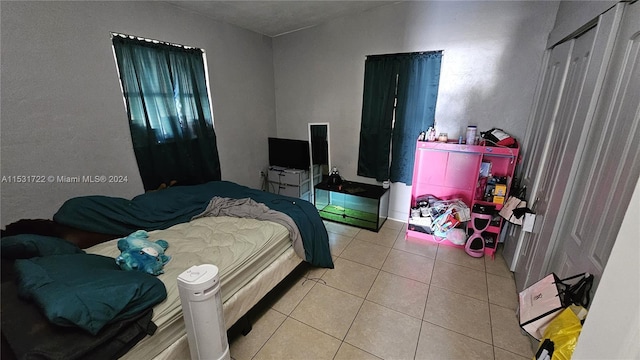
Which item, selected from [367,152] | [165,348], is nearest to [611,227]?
[165,348]

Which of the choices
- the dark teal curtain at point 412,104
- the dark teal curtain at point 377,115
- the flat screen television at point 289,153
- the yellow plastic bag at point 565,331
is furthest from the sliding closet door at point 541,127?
the flat screen television at point 289,153

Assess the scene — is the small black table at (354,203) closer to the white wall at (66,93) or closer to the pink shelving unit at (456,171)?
the pink shelving unit at (456,171)

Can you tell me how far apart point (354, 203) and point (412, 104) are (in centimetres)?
147

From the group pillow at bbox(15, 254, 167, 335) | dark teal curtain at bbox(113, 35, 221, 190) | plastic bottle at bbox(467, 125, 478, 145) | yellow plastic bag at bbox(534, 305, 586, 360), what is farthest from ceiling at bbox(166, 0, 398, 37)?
yellow plastic bag at bbox(534, 305, 586, 360)

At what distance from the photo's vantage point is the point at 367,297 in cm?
210

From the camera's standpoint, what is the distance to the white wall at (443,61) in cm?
243

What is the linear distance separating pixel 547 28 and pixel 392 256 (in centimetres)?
260

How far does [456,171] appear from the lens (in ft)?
9.15

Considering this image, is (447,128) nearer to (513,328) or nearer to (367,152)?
(367,152)

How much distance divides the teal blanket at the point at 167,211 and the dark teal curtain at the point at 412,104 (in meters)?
1.45

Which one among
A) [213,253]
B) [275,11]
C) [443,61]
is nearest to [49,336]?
[213,253]

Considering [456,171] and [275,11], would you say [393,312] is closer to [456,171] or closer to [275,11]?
[456,171]

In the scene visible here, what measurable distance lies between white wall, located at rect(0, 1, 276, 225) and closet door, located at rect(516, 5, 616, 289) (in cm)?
327

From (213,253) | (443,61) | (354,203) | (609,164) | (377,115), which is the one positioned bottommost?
(354,203)
